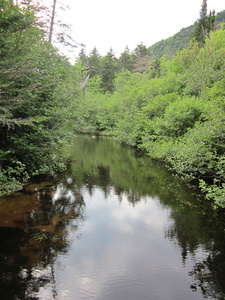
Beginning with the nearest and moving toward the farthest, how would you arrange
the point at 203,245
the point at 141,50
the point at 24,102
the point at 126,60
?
the point at 203,245 < the point at 24,102 < the point at 126,60 < the point at 141,50

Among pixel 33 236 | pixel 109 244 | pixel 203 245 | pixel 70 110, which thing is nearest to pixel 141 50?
pixel 70 110

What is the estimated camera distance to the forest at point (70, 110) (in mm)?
8875

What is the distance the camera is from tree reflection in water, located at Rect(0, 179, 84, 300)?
5.53 meters

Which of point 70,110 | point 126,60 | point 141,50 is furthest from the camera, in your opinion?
point 141,50

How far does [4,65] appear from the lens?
8477 mm

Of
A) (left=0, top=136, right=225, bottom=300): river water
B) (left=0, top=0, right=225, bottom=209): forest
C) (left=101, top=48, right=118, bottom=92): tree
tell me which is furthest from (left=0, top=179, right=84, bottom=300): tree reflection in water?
(left=101, top=48, right=118, bottom=92): tree

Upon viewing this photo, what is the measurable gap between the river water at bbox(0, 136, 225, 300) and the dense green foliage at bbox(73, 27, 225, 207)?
1.70 m

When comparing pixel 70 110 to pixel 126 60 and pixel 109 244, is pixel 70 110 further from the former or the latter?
pixel 126 60

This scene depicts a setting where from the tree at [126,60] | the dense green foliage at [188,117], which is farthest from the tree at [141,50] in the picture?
the dense green foliage at [188,117]

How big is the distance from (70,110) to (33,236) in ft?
28.6

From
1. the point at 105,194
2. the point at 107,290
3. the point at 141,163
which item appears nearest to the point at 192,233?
the point at 107,290

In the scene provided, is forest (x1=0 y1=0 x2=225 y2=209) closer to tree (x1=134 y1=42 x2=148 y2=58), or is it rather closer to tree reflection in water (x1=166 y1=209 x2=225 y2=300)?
tree reflection in water (x1=166 y1=209 x2=225 y2=300)

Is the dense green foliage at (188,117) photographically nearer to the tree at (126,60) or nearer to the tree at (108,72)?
the tree at (108,72)

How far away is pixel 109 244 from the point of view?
7.53 m
